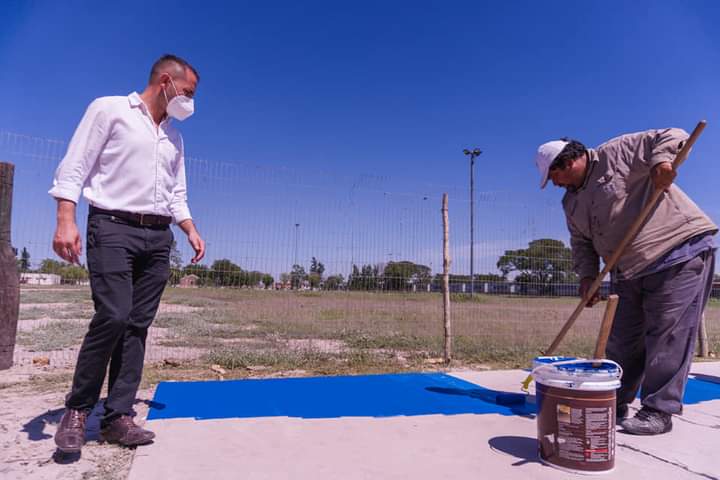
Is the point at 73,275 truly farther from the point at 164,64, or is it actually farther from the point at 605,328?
the point at 605,328

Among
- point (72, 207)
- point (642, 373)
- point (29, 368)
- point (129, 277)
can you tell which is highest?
point (72, 207)

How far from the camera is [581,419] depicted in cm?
224

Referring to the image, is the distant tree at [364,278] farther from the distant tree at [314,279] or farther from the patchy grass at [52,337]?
the patchy grass at [52,337]

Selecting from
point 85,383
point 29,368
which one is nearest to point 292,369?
point 29,368

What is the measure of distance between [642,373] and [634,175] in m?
1.26

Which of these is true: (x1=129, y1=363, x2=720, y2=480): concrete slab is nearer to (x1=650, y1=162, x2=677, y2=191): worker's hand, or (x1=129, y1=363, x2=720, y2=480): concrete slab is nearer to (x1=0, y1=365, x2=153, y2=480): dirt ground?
(x1=0, y1=365, x2=153, y2=480): dirt ground

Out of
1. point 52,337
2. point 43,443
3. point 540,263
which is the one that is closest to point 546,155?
point 43,443

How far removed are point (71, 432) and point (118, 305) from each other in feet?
1.94

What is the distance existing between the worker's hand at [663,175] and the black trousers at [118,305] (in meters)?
2.64

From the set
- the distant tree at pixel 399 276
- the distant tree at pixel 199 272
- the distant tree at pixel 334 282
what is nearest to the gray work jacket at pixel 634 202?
the distant tree at pixel 399 276

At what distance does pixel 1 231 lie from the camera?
4621 mm

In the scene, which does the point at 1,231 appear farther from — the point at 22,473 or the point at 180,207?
the point at 22,473

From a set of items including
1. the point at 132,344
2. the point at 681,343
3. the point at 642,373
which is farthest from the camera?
the point at 642,373

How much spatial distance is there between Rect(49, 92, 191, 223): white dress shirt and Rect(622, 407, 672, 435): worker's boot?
2823 mm
